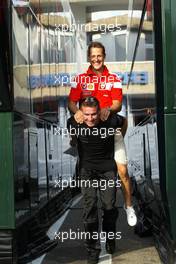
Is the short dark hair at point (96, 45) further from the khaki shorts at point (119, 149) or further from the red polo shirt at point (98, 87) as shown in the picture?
the khaki shorts at point (119, 149)

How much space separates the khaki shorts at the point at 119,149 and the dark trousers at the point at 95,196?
0.15 metres

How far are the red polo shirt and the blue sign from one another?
222 millimetres

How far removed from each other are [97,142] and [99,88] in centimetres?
56

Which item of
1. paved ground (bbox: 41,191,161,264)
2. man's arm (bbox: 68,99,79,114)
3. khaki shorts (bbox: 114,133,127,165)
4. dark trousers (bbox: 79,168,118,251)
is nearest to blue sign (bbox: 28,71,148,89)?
man's arm (bbox: 68,99,79,114)

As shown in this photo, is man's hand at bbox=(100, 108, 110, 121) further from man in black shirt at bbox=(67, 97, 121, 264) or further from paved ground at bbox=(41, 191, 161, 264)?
paved ground at bbox=(41, 191, 161, 264)

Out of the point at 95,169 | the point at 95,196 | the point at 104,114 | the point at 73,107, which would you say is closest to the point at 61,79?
the point at 73,107

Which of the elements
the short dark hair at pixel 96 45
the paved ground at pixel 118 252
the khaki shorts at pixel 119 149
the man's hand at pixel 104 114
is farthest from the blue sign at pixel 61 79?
the paved ground at pixel 118 252

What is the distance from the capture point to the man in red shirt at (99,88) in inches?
243

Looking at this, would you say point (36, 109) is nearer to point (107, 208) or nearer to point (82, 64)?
point (82, 64)

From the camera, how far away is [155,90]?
5715 millimetres

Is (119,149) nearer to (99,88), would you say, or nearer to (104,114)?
(104,114)

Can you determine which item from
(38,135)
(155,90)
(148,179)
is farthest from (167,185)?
(38,135)

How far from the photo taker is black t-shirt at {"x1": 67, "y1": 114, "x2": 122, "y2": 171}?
6.22 m

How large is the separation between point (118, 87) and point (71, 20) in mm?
1024
